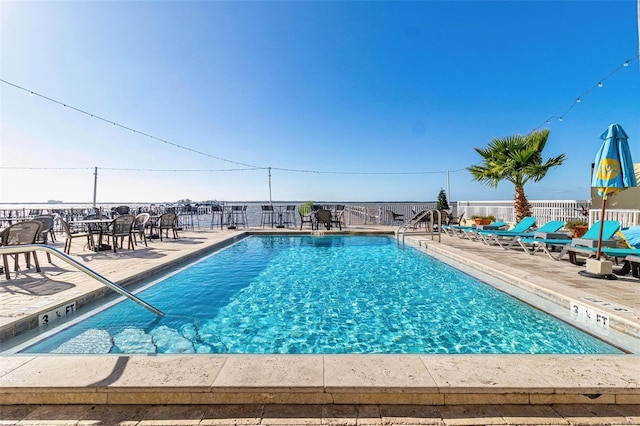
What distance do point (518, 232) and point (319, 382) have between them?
670 cm

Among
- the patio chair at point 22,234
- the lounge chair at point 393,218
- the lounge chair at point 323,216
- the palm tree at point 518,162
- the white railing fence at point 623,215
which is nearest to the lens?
the patio chair at point 22,234

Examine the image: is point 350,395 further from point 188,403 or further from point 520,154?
point 520,154

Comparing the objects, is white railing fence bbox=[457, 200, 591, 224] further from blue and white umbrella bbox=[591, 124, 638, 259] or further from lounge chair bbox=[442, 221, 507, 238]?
blue and white umbrella bbox=[591, 124, 638, 259]

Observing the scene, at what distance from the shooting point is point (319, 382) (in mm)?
1519

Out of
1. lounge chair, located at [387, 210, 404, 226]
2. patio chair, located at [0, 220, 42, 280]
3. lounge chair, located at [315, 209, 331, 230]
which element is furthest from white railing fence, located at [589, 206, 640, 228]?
patio chair, located at [0, 220, 42, 280]

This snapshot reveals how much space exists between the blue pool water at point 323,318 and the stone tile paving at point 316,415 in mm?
993

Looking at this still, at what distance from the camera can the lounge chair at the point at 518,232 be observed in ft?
19.7

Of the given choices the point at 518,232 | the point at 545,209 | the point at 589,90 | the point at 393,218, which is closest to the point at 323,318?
the point at 518,232

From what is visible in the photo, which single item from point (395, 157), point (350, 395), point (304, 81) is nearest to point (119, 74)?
point (304, 81)

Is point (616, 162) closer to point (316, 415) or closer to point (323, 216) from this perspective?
point (316, 415)

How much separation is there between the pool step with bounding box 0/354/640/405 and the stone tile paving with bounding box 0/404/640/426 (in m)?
0.03

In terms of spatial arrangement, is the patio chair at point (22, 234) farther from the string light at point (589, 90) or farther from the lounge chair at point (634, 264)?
the string light at point (589, 90)

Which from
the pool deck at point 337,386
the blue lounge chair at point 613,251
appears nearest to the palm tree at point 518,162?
the blue lounge chair at point 613,251

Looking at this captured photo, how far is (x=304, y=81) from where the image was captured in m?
12.2
